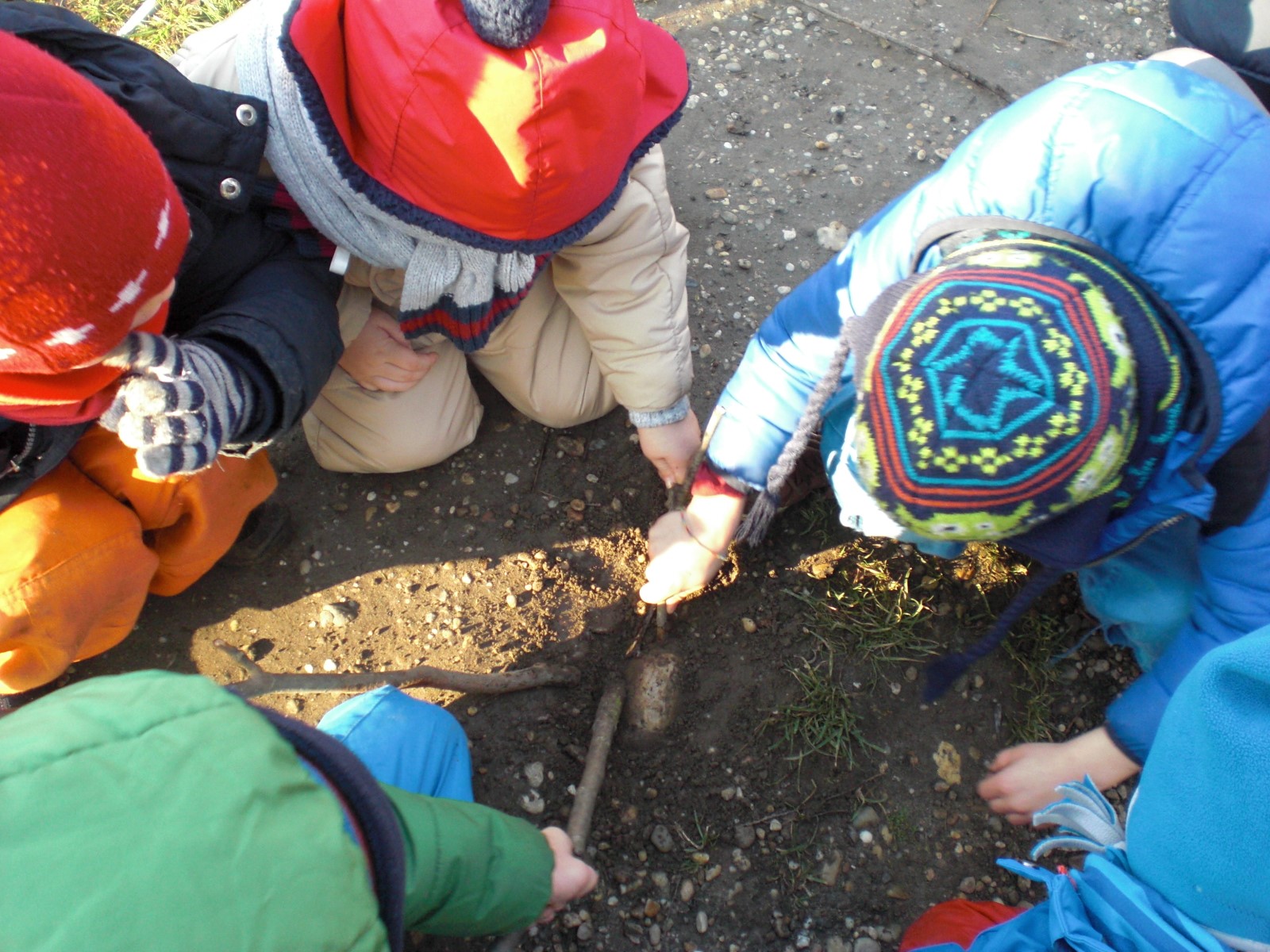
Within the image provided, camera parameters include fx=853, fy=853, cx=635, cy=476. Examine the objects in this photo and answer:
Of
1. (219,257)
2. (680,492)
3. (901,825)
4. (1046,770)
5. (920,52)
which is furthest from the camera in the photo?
(920,52)

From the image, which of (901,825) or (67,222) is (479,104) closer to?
(67,222)

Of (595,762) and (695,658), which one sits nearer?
(595,762)

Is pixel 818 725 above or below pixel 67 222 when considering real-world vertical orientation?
below

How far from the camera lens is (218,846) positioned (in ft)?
2.38

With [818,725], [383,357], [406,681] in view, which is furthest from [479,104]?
[818,725]

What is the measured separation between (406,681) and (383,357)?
73 cm

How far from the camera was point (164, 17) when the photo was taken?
2705 millimetres

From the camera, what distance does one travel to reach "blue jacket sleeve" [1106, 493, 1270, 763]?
1316 mm

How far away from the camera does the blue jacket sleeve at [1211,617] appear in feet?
4.32

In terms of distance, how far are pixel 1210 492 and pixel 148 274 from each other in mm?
1525

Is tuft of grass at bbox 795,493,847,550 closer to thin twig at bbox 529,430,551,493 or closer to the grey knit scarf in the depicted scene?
thin twig at bbox 529,430,551,493

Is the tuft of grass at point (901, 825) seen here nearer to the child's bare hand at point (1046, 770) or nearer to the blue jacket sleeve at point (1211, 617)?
the child's bare hand at point (1046, 770)

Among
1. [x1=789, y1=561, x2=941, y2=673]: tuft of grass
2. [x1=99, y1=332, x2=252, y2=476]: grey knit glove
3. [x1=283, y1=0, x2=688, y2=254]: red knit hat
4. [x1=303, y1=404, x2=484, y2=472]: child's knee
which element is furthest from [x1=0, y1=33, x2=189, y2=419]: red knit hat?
[x1=789, y1=561, x2=941, y2=673]: tuft of grass

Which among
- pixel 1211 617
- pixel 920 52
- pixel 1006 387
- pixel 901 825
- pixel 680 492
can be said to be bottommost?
pixel 901 825
